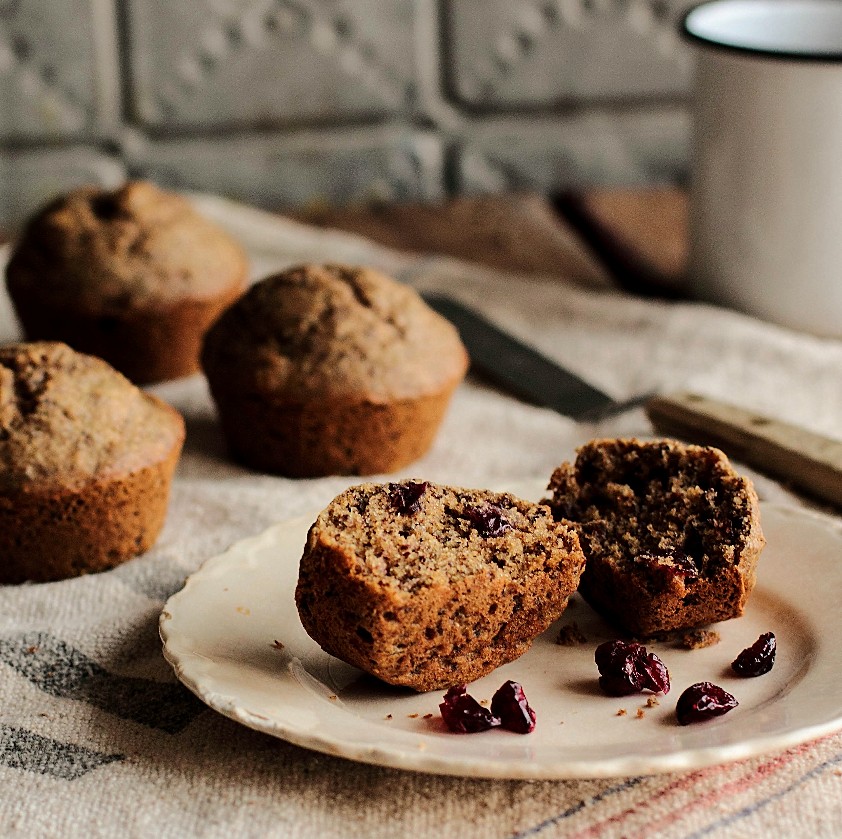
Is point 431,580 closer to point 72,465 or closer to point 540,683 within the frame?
point 540,683

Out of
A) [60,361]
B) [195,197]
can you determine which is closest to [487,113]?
[195,197]

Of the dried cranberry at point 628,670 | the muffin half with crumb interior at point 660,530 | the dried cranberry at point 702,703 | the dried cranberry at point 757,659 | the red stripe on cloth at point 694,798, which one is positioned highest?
the muffin half with crumb interior at point 660,530

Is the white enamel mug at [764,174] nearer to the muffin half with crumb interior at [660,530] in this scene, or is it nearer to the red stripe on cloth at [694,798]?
the muffin half with crumb interior at [660,530]

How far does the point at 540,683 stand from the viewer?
75.6 inches

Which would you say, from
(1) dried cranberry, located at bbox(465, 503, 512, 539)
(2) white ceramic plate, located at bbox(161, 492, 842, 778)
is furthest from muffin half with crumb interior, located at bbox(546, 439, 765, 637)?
(1) dried cranberry, located at bbox(465, 503, 512, 539)

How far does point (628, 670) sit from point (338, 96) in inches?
127

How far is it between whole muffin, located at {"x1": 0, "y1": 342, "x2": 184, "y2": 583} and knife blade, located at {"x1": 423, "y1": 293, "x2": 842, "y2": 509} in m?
1.06

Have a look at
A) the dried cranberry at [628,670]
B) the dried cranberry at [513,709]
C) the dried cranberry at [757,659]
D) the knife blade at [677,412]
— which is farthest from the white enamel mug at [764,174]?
the dried cranberry at [513,709]

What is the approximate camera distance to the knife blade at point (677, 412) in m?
2.59

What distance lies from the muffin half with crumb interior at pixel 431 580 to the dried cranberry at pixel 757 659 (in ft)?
0.88

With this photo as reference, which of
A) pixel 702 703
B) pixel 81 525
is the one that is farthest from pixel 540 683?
pixel 81 525

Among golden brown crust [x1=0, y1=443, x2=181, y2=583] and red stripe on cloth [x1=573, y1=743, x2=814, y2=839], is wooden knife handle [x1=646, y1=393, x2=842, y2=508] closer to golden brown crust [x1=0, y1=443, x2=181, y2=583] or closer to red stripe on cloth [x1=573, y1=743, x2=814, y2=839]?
red stripe on cloth [x1=573, y1=743, x2=814, y2=839]

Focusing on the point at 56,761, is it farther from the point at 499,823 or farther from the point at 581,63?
the point at 581,63

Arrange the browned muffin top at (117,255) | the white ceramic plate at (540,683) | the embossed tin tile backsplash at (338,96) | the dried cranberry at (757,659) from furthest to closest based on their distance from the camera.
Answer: the embossed tin tile backsplash at (338,96) < the browned muffin top at (117,255) < the dried cranberry at (757,659) < the white ceramic plate at (540,683)
